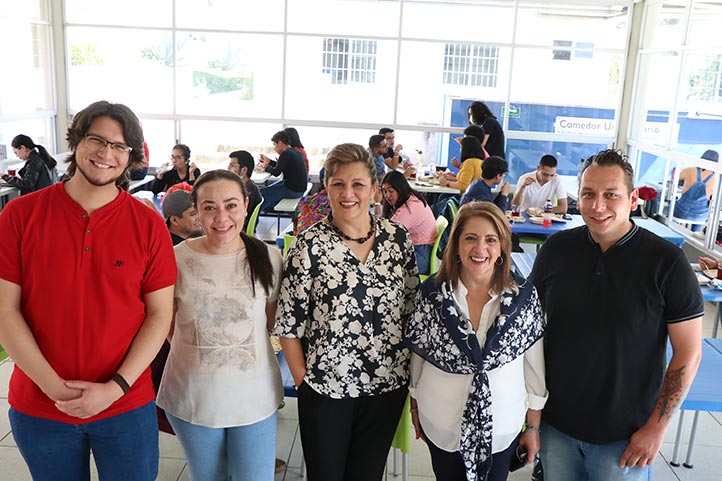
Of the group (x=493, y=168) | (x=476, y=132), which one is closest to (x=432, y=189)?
(x=476, y=132)

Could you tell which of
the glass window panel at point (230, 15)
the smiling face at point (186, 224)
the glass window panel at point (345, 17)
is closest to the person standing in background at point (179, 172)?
the smiling face at point (186, 224)

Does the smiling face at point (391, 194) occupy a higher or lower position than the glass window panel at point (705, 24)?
lower

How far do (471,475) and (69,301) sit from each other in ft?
4.19

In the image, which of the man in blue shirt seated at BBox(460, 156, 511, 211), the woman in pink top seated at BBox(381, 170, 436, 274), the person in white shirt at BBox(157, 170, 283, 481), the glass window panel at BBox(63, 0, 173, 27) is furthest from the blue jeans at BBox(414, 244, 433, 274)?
Answer: the glass window panel at BBox(63, 0, 173, 27)

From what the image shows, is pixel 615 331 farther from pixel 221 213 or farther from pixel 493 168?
pixel 493 168

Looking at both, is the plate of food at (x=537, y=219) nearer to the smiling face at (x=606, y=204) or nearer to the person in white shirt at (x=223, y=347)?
the smiling face at (x=606, y=204)

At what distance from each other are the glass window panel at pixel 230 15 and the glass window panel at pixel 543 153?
3.96m

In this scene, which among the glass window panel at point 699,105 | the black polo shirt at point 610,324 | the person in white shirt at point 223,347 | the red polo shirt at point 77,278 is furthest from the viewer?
the glass window panel at point 699,105

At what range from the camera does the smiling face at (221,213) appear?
1989 millimetres

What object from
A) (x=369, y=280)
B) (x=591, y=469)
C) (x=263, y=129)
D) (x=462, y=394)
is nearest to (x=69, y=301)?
(x=369, y=280)

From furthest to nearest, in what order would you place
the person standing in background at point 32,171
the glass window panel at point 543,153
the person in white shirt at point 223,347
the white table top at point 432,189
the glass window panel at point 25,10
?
the glass window panel at point 543,153 < the glass window panel at point 25,10 < the white table top at point 432,189 < the person standing in background at point 32,171 < the person in white shirt at point 223,347

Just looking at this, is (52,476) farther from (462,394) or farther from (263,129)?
(263,129)

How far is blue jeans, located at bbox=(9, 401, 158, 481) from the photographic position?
177 cm

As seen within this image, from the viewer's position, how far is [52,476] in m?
1.82
